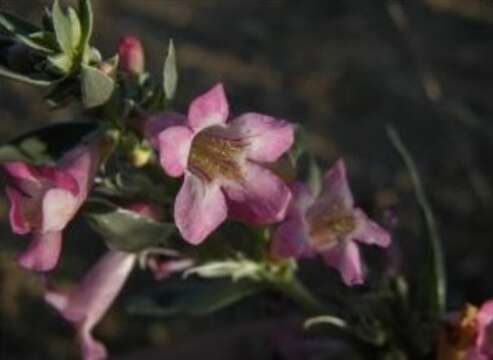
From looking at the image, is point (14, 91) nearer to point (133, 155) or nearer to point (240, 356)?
point (240, 356)

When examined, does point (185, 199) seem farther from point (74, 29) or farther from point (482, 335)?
point (482, 335)

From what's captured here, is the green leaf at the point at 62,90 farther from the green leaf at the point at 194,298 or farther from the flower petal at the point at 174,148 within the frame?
the green leaf at the point at 194,298

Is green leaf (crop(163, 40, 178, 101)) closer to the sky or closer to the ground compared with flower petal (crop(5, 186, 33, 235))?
closer to the sky

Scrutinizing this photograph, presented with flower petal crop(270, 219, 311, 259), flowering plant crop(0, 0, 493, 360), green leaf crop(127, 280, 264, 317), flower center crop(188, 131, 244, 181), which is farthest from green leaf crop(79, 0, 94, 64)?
green leaf crop(127, 280, 264, 317)

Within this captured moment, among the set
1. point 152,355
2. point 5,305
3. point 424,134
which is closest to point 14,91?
point 5,305

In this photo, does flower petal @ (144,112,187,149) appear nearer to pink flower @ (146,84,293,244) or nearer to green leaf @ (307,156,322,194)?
pink flower @ (146,84,293,244)

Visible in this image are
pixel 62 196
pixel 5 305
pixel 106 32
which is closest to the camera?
pixel 62 196

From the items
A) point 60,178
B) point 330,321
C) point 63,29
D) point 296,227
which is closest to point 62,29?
point 63,29
